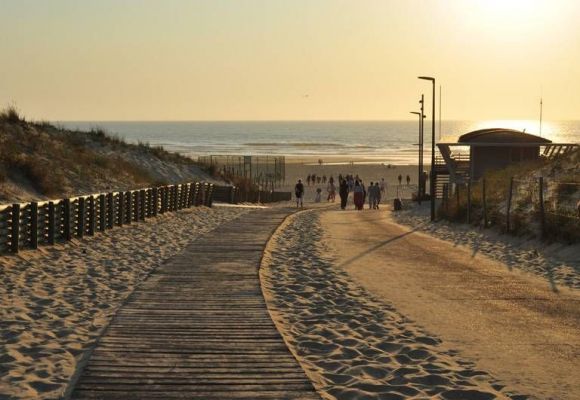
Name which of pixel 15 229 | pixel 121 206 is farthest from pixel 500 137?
pixel 15 229

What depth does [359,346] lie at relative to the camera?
30.4 ft

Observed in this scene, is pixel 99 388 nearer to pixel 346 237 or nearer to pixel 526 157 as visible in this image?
pixel 346 237

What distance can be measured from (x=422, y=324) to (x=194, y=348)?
3.37 m

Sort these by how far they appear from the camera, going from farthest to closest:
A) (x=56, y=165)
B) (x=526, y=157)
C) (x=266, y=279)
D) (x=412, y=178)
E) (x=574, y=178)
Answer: (x=412, y=178) → (x=526, y=157) → (x=56, y=165) → (x=574, y=178) → (x=266, y=279)

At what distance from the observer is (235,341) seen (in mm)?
8867

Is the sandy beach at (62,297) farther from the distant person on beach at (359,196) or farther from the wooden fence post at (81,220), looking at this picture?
the distant person on beach at (359,196)

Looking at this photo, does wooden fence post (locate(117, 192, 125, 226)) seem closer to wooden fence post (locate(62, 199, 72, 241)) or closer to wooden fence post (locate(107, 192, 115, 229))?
wooden fence post (locate(107, 192, 115, 229))

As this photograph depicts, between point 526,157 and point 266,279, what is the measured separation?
35.7 metres

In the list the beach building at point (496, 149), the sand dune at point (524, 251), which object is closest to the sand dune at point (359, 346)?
the sand dune at point (524, 251)

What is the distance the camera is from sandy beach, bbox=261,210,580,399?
25.7 ft

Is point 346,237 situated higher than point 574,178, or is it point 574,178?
point 574,178

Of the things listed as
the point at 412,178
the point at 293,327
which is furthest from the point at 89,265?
the point at 412,178

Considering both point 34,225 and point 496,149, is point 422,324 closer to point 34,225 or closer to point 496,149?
point 34,225

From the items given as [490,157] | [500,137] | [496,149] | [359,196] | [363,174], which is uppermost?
[500,137]
